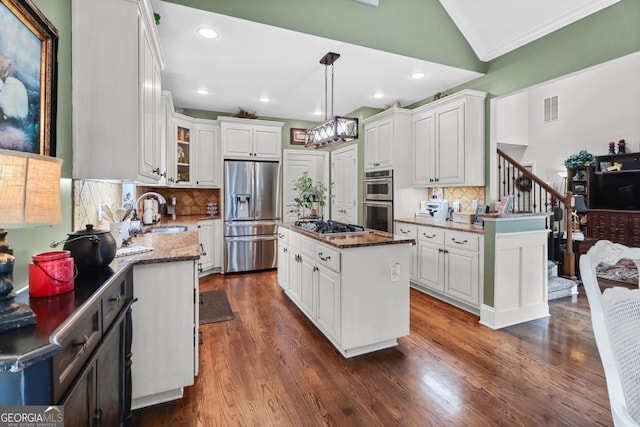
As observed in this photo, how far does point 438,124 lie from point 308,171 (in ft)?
8.63

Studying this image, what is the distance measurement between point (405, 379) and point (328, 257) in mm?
1019

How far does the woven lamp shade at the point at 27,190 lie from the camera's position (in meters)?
0.76

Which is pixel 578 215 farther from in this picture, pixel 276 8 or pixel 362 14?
pixel 276 8

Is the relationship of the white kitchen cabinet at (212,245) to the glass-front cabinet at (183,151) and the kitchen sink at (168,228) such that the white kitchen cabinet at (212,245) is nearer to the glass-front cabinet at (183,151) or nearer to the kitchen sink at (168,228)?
the glass-front cabinet at (183,151)

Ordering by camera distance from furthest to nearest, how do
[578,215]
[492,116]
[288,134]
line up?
[578,215] < [288,134] < [492,116]

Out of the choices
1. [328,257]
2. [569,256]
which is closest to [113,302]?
[328,257]

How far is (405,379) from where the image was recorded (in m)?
2.18

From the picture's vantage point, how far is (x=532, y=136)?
29.9 feet

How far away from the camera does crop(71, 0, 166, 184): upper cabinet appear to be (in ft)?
5.89

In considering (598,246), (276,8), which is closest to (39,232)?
(598,246)

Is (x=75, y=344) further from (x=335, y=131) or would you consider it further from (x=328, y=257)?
(x=335, y=131)

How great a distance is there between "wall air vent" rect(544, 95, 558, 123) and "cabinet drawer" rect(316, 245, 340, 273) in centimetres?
911

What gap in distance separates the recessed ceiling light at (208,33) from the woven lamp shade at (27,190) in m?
2.33

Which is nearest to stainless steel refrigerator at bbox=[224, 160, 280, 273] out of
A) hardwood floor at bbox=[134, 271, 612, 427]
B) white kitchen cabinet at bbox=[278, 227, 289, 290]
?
white kitchen cabinet at bbox=[278, 227, 289, 290]
